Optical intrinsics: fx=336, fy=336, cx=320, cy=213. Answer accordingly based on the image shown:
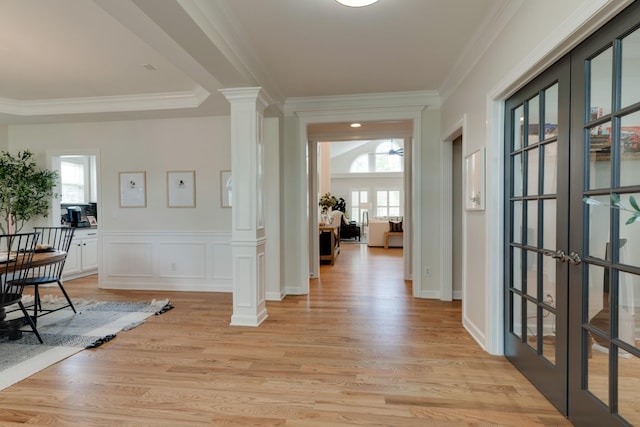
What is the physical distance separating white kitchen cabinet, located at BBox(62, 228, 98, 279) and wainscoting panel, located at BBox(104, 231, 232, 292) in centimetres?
89

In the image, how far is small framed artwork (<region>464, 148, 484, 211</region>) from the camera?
271cm

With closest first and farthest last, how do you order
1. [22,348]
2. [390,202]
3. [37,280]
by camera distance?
1. [22,348]
2. [37,280]
3. [390,202]

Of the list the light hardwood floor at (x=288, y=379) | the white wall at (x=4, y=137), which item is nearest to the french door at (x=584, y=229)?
the light hardwood floor at (x=288, y=379)

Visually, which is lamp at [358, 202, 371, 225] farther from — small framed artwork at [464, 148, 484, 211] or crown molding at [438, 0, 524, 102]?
small framed artwork at [464, 148, 484, 211]

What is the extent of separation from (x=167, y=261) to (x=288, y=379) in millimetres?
3218

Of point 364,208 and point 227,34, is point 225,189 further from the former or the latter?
point 364,208

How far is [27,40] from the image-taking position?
2.77 m

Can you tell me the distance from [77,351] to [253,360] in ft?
4.78

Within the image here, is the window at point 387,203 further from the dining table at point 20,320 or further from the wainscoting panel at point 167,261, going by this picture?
the dining table at point 20,320

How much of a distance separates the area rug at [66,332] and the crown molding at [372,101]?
3011mm

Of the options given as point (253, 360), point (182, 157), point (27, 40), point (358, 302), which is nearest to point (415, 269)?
point (358, 302)

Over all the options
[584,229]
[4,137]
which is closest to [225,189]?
[4,137]

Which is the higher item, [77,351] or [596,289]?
[596,289]

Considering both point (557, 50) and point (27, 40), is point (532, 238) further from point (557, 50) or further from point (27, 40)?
point (27, 40)
